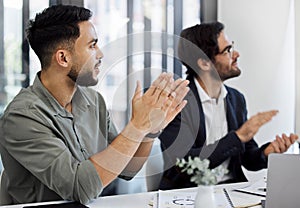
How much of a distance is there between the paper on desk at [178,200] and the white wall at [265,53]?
A: 5.22 ft

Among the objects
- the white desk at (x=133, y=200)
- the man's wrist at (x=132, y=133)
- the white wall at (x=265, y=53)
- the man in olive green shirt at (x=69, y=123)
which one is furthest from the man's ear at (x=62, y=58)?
the white wall at (x=265, y=53)

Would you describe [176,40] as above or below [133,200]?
above

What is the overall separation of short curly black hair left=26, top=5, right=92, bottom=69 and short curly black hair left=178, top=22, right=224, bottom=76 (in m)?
0.80

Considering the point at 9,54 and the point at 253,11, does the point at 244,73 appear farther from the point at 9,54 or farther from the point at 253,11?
the point at 9,54

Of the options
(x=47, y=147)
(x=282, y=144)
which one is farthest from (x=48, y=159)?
(x=282, y=144)

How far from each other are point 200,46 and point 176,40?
30cm

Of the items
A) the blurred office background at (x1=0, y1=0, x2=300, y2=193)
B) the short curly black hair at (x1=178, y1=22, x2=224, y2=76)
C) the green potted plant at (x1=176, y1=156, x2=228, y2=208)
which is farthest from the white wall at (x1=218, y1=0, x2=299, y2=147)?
the green potted plant at (x1=176, y1=156, x2=228, y2=208)

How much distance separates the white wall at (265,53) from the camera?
312 centimetres

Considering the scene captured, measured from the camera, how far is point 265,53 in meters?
3.15

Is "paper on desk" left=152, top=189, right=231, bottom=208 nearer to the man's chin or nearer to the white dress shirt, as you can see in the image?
the man's chin

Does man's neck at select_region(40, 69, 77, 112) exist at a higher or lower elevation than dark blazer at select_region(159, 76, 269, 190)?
higher

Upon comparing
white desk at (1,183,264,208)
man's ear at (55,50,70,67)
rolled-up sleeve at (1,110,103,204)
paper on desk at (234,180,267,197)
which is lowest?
paper on desk at (234,180,267,197)

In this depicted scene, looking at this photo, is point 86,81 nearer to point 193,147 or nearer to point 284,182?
point 193,147

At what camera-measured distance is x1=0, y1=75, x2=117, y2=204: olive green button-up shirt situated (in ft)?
5.02
